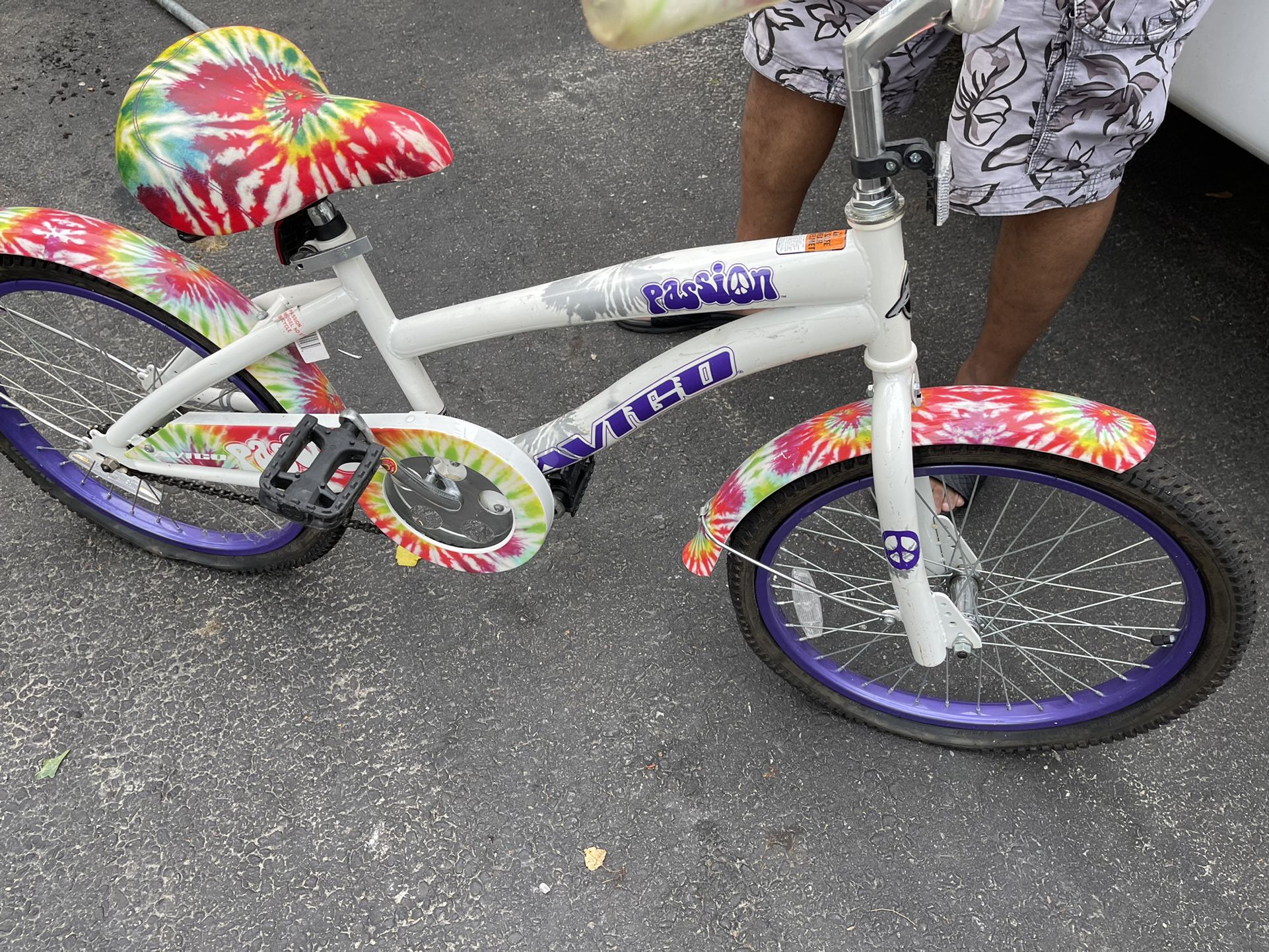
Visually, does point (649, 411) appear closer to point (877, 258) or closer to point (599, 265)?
point (877, 258)

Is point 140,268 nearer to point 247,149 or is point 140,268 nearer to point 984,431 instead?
point 247,149

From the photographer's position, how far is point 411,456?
1.65m

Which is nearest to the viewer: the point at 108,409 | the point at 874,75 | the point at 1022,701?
the point at 874,75

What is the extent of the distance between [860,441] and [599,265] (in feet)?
4.94

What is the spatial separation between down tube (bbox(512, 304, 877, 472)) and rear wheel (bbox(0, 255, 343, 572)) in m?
0.59

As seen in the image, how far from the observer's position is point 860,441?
1.41 meters

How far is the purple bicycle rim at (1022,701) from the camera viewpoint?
1.42 metres

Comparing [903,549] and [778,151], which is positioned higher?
[778,151]

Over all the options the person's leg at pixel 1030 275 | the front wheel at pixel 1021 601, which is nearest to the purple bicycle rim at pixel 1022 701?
the front wheel at pixel 1021 601

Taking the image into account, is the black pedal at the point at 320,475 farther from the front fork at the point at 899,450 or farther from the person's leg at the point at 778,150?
the person's leg at the point at 778,150

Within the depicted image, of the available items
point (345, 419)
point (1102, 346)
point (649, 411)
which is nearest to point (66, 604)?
point (345, 419)

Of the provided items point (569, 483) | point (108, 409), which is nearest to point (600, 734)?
point (569, 483)

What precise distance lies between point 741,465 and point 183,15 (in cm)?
328

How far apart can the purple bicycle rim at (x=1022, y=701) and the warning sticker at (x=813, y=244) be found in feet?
1.23
